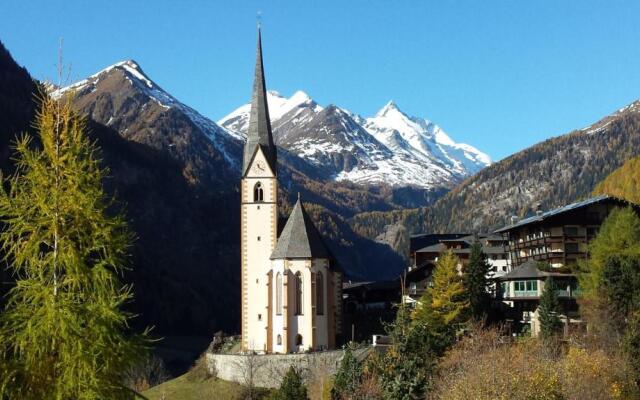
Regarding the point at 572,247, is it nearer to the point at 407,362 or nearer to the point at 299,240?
the point at 299,240

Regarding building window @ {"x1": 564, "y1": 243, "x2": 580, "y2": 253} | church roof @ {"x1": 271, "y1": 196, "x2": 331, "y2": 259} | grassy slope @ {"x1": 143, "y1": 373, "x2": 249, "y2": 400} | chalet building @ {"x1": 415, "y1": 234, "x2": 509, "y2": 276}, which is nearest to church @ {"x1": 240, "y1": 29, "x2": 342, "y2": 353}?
church roof @ {"x1": 271, "y1": 196, "x2": 331, "y2": 259}

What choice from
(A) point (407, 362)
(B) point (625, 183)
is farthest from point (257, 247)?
(B) point (625, 183)

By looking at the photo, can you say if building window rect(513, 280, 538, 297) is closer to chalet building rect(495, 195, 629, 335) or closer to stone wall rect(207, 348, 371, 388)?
chalet building rect(495, 195, 629, 335)

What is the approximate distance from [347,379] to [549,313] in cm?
1659

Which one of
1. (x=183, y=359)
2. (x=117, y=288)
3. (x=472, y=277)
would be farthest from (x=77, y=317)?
(x=183, y=359)

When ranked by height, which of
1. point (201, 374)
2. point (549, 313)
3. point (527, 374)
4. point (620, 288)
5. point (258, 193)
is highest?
point (258, 193)

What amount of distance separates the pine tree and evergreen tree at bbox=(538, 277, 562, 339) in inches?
1825

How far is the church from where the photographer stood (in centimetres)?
7644

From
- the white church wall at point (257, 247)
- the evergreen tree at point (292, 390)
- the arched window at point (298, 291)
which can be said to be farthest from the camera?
the white church wall at point (257, 247)

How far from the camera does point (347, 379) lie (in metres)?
55.3

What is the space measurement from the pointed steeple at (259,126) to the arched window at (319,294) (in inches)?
457

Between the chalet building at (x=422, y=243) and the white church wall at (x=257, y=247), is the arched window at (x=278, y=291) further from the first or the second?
the chalet building at (x=422, y=243)

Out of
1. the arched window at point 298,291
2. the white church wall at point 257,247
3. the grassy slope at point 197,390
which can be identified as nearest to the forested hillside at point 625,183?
the white church wall at point 257,247

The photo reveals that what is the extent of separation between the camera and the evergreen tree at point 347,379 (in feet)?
178
